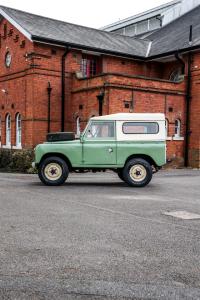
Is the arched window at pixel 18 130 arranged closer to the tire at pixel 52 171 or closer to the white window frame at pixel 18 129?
the white window frame at pixel 18 129

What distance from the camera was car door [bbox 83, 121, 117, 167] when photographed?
13070 millimetres

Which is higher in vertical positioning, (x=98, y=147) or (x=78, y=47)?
(x=78, y=47)

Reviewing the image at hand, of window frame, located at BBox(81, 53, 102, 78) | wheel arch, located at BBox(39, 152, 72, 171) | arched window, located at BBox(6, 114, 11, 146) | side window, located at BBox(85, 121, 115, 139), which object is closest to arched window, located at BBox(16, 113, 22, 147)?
arched window, located at BBox(6, 114, 11, 146)

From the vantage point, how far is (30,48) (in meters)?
22.9

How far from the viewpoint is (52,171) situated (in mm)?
13102

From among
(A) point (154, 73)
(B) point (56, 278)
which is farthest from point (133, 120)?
(A) point (154, 73)

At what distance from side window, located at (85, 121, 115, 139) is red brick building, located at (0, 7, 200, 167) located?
7276mm

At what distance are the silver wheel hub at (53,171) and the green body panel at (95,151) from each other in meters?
0.38

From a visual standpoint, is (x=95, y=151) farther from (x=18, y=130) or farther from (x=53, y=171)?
(x=18, y=130)

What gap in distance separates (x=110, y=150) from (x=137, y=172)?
3.86ft

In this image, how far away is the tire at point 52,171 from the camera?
13.0 m

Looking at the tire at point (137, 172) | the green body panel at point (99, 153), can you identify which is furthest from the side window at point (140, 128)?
the tire at point (137, 172)

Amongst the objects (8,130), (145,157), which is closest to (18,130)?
(8,130)

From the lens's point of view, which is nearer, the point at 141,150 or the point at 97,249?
the point at 97,249
